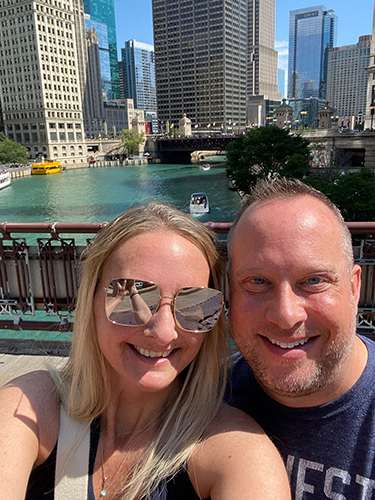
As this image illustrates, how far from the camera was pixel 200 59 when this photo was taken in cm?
15100

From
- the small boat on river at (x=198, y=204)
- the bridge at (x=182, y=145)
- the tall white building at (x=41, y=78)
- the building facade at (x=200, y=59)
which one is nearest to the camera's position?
the small boat on river at (x=198, y=204)

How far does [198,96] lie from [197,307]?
161m

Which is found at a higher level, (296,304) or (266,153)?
→ (296,304)

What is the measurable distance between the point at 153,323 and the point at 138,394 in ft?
1.22

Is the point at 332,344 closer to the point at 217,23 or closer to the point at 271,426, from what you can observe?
the point at 271,426

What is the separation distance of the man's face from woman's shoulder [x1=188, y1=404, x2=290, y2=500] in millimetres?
217

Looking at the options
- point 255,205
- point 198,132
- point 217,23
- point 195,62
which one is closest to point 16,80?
point 198,132

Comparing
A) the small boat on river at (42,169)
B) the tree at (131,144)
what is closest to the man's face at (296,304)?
the small boat on river at (42,169)

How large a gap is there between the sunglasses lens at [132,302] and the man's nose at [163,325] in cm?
2

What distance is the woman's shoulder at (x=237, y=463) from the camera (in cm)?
149

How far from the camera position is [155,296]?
1.77 meters

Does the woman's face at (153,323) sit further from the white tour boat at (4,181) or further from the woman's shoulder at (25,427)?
the white tour boat at (4,181)

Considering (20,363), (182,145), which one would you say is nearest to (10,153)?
(182,145)

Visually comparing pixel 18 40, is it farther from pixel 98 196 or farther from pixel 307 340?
pixel 307 340
